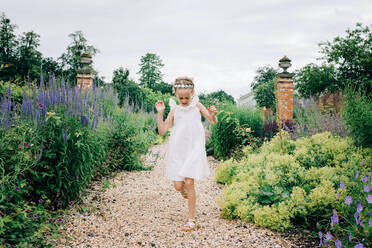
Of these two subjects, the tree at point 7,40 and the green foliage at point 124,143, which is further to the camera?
the tree at point 7,40

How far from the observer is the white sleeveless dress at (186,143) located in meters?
3.34

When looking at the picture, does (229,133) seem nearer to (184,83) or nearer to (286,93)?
(184,83)

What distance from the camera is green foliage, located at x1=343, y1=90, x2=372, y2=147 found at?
3.71 meters

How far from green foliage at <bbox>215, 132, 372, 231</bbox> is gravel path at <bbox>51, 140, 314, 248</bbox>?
20cm

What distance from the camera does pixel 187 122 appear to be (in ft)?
11.3

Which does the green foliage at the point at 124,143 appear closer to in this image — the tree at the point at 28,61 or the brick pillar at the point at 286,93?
the brick pillar at the point at 286,93

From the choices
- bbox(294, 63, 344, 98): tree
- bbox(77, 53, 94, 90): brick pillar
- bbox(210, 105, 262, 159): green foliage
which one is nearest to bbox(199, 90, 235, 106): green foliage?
bbox(210, 105, 262, 159): green foliage

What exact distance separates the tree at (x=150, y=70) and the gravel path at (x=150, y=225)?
33.6 meters

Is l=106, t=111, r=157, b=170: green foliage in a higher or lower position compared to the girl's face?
lower

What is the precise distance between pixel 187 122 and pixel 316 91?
19.2 metres

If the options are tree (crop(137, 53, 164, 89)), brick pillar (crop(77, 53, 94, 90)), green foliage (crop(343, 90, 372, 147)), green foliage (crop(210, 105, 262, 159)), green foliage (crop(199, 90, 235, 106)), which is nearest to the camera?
green foliage (crop(343, 90, 372, 147))

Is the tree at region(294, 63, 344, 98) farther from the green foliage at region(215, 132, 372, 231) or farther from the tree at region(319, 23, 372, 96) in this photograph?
the green foliage at region(215, 132, 372, 231)

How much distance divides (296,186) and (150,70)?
35895 mm

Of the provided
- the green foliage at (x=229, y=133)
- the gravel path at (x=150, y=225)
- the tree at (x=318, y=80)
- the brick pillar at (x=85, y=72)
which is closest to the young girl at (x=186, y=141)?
the gravel path at (x=150, y=225)
